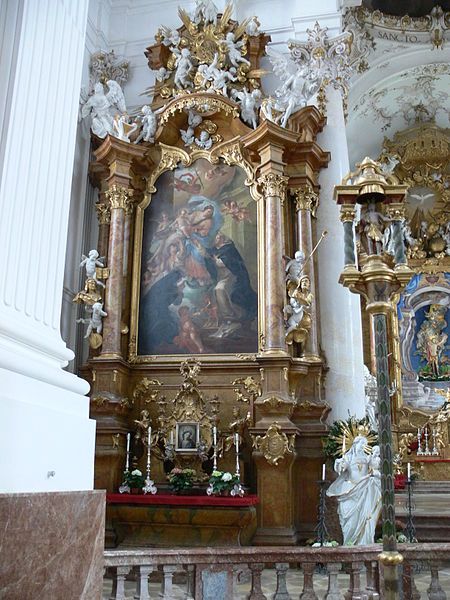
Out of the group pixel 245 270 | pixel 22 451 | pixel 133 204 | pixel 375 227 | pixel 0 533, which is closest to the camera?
pixel 0 533

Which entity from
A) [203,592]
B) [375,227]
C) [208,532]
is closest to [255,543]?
[208,532]

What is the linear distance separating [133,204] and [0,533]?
857 cm

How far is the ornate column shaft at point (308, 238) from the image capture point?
9.17 meters

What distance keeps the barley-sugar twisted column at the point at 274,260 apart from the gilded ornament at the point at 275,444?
3.48ft

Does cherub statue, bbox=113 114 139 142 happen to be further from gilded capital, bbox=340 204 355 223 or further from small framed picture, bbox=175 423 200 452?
gilded capital, bbox=340 204 355 223

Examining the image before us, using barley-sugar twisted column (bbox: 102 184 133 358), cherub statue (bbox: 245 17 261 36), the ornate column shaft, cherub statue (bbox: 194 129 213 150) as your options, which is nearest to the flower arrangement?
barley-sugar twisted column (bbox: 102 184 133 358)

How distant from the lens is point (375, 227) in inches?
193

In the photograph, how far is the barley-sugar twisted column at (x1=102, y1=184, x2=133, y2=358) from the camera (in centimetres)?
933

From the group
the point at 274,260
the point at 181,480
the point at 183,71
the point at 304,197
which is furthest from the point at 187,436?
the point at 183,71

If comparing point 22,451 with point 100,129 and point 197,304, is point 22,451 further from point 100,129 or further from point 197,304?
point 100,129

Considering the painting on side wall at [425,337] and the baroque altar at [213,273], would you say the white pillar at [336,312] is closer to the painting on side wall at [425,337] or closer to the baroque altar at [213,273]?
the baroque altar at [213,273]

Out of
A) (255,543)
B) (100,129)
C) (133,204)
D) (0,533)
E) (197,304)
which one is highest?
(100,129)

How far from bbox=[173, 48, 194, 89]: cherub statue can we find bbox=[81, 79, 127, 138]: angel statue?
958 mm

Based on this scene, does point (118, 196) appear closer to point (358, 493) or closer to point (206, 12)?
point (206, 12)
